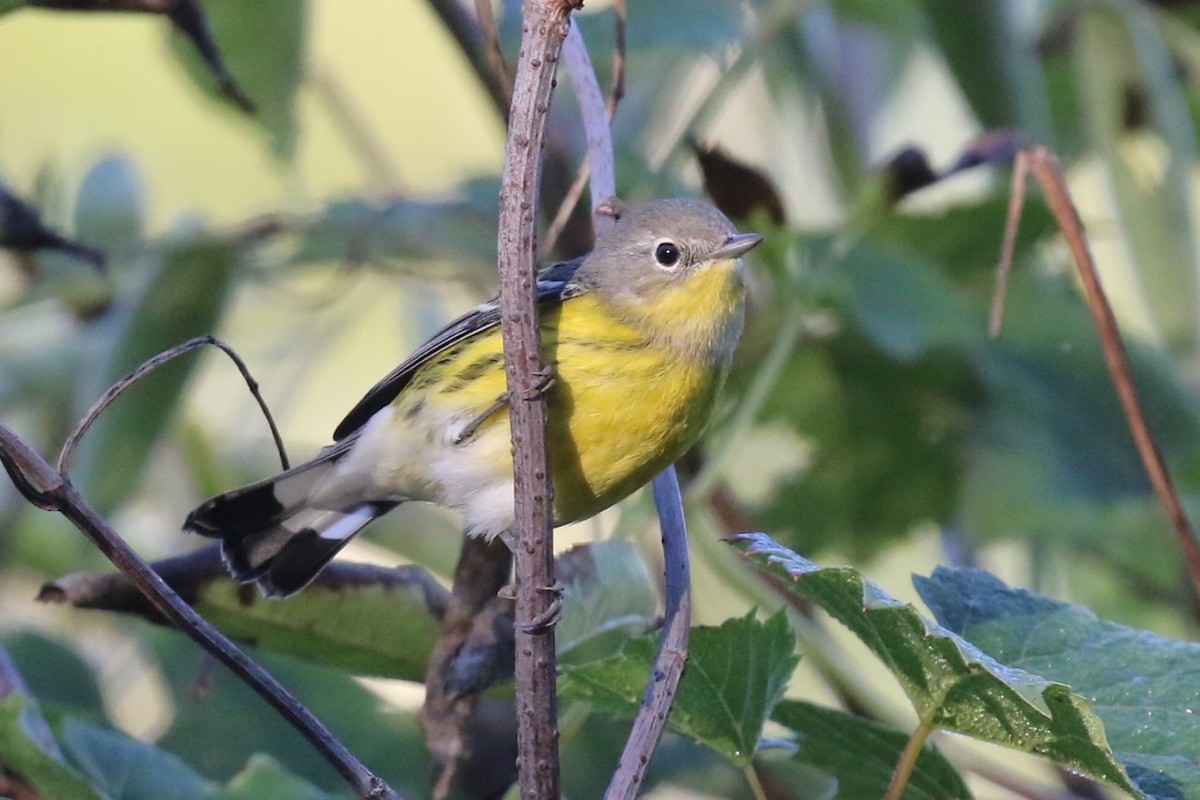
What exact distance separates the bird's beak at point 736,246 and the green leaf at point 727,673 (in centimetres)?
84

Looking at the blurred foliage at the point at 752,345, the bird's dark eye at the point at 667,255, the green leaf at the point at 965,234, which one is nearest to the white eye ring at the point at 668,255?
the bird's dark eye at the point at 667,255

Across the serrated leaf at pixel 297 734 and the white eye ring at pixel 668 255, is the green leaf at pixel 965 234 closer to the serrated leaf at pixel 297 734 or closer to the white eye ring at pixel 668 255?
the white eye ring at pixel 668 255

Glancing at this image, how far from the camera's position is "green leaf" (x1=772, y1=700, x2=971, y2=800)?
155cm

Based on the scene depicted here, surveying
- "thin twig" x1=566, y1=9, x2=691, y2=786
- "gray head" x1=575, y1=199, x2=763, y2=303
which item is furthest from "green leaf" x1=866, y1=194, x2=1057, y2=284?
"thin twig" x1=566, y1=9, x2=691, y2=786

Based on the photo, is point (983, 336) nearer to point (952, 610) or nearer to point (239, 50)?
point (952, 610)

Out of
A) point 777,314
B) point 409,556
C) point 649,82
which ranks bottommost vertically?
point 409,556

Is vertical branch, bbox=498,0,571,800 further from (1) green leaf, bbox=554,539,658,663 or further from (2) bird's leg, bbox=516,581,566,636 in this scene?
(1) green leaf, bbox=554,539,658,663

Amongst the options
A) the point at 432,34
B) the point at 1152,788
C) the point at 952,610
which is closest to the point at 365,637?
the point at 952,610

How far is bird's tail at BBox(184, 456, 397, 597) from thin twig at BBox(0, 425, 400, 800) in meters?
0.65

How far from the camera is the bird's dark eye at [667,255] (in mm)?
2408

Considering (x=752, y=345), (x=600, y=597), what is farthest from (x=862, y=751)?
(x=752, y=345)

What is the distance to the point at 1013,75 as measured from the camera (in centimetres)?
281

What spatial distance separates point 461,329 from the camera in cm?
231

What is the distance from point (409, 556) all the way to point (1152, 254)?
5.07 ft
